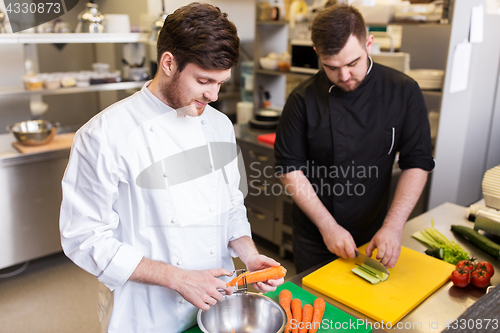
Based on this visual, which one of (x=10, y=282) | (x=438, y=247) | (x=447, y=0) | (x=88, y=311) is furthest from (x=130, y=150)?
(x=10, y=282)

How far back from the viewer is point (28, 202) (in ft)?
9.07

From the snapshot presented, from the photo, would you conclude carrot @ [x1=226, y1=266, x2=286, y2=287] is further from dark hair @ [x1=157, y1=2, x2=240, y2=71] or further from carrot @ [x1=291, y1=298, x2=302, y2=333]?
dark hair @ [x1=157, y1=2, x2=240, y2=71]


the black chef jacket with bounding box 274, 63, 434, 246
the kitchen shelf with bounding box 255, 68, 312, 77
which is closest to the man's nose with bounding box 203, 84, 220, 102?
the black chef jacket with bounding box 274, 63, 434, 246

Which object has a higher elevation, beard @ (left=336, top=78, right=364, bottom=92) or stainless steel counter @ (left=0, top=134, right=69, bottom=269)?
beard @ (left=336, top=78, right=364, bottom=92)

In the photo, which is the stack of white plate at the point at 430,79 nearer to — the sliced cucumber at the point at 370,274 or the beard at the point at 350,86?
the beard at the point at 350,86

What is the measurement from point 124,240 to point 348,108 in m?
1.00

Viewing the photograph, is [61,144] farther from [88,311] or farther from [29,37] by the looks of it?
[88,311]

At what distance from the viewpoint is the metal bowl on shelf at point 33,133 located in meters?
2.75

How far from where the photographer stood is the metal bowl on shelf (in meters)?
2.75

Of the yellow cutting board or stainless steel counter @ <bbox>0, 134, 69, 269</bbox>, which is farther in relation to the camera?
stainless steel counter @ <bbox>0, 134, 69, 269</bbox>

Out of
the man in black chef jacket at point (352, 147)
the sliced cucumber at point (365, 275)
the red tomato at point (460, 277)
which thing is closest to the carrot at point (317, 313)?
the sliced cucumber at point (365, 275)

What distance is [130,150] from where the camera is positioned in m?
Result: 1.04

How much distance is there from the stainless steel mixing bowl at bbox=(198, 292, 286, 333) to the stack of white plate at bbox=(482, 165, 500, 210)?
1.09m

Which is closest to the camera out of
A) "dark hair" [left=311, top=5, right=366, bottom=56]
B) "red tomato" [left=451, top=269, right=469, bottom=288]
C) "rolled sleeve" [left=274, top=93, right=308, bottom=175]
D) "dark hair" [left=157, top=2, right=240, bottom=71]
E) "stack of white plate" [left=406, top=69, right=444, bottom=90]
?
"dark hair" [left=157, top=2, right=240, bottom=71]
